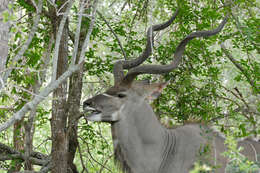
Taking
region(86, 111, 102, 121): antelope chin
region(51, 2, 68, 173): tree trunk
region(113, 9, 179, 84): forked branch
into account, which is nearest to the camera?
region(86, 111, 102, 121): antelope chin

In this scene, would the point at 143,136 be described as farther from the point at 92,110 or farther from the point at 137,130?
the point at 92,110

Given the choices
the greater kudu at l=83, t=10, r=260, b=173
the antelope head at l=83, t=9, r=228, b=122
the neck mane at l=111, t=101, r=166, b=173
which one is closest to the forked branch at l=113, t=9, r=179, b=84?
the antelope head at l=83, t=9, r=228, b=122

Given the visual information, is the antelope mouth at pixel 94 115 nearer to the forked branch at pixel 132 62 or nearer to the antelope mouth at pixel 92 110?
the antelope mouth at pixel 92 110

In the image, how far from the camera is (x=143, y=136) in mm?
2811

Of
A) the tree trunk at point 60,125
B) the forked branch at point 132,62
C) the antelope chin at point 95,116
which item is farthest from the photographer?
the tree trunk at point 60,125

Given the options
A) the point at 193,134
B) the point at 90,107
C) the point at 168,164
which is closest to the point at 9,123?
the point at 90,107

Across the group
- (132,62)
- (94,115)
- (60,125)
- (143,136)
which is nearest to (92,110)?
(94,115)

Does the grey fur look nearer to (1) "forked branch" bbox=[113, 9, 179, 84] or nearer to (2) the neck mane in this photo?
(2) the neck mane

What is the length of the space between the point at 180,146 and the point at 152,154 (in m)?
0.29

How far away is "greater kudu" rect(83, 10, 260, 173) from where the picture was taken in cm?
277

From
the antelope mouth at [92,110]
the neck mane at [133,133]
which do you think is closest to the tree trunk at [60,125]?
the antelope mouth at [92,110]

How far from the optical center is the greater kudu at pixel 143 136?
9.08 ft

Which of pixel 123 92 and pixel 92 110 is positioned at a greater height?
pixel 123 92

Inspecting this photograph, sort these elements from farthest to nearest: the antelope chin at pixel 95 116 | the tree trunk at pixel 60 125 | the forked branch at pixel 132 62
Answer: the tree trunk at pixel 60 125 < the forked branch at pixel 132 62 < the antelope chin at pixel 95 116
